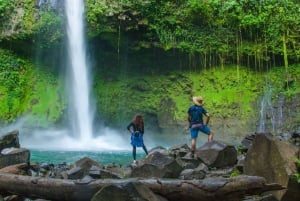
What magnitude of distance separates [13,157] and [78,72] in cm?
1514

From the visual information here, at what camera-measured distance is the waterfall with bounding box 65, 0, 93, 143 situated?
71.8 ft

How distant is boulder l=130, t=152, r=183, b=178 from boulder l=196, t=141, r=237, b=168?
1.64m

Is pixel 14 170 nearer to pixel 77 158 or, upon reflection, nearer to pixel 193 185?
pixel 193 185

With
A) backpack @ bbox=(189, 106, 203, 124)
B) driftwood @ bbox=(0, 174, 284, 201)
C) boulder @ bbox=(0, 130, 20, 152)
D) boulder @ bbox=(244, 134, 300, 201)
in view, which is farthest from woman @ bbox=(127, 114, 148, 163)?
driftwood @ bbox=(0, 174, 284, 201)

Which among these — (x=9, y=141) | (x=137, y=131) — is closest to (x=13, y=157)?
(x=9, y=141)

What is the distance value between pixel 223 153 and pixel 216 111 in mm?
13802

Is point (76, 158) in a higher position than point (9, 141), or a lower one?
lower

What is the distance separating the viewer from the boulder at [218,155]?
25.7 ft

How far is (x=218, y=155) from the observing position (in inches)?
309

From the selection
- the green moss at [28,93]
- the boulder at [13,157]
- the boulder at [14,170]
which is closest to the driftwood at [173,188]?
the boulder at [14,170]

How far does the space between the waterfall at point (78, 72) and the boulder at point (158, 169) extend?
611 inches

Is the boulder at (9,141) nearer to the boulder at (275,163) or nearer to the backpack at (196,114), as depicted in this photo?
the backpack at (196,114)

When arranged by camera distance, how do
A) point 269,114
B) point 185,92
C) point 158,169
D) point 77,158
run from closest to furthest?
point 158,169 → point 77,158 → point 269,114 → point 185,92

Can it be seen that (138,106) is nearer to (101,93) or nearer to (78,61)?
(101,93)
